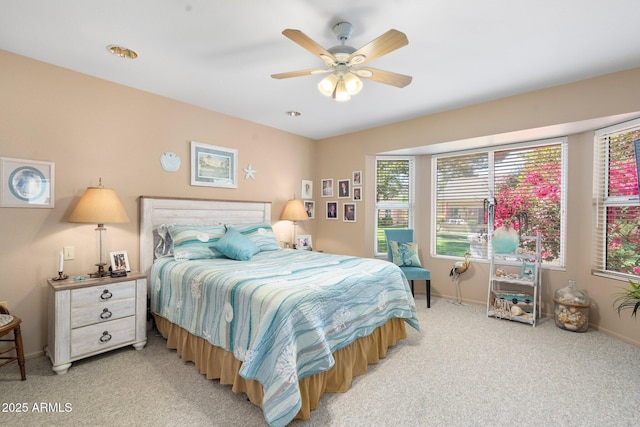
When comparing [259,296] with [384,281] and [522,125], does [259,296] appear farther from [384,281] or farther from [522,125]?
[522,125]

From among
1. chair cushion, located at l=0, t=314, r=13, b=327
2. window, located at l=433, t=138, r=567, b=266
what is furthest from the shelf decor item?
chair cushion, located at l=0, t=314, r=13, b=327

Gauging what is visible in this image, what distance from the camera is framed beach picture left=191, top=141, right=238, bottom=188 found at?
3.54 metres

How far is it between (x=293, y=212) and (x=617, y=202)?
3626 mm

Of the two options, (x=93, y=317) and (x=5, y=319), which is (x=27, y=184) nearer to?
(x=5, y=319)

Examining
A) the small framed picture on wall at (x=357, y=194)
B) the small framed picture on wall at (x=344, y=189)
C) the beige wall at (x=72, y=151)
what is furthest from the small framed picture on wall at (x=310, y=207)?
the beige wall at (x=72, y=151)

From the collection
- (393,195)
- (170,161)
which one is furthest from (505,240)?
(170,161)

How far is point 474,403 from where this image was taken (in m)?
1.93

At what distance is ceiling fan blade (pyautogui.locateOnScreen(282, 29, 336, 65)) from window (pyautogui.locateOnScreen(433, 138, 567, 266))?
2.94 m

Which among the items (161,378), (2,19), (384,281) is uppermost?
(2,19)

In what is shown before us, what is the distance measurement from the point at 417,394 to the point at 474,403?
35 cm

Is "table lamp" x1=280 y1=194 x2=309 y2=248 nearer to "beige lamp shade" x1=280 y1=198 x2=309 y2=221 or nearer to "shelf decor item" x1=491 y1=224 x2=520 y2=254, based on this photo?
"beige lamp shade" x1=280 y1=198 x2=309 y2=221

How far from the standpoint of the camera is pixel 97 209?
2451mm

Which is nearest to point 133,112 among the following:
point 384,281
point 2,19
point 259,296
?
point 2,19

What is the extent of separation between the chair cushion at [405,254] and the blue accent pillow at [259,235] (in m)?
1.66
